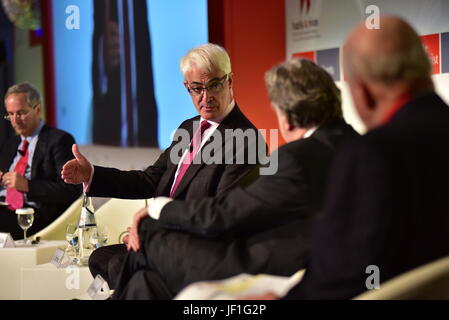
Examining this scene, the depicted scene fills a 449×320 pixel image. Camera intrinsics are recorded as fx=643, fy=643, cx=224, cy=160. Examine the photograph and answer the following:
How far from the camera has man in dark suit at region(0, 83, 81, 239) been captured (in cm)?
451

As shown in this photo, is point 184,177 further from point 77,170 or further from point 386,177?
point 386,177

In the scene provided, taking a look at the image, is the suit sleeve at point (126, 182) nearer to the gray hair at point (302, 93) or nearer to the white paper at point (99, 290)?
the white paper at point (99, 290)

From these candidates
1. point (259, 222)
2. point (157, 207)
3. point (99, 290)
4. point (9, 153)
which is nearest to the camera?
point (259, 222)

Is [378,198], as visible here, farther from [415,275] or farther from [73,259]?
[73,259]

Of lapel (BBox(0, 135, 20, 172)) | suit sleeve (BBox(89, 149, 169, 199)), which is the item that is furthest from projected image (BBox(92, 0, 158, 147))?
suit sleeve (BBox(89, 149, 169, 199))

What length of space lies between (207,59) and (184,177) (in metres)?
0.55

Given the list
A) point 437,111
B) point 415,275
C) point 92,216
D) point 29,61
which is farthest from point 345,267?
point 29,61

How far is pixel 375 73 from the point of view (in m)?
1.56

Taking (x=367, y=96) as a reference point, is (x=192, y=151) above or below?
below

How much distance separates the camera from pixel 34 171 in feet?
15.2

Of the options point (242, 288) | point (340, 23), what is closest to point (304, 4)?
point (340, 23)

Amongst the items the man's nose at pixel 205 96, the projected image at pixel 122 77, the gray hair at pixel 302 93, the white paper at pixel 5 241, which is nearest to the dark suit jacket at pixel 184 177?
the man's nose at pixel 205 96

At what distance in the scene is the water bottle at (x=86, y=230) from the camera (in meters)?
3.63

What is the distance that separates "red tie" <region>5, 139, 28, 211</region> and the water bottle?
1.12 metres
